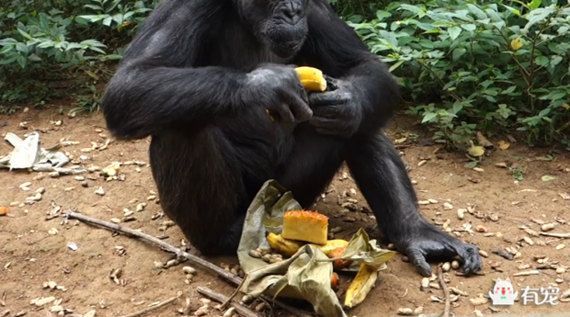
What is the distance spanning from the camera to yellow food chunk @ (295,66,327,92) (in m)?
4.49

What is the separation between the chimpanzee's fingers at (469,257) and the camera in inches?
191

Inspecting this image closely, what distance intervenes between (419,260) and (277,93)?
144cm

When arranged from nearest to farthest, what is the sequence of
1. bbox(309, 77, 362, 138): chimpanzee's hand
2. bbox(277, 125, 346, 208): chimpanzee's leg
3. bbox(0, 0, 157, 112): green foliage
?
1. bbox(309, 77, 362, 138): chimpanzee's hand
2. bbox(277, 125, 346, 208): chimpanzee's leg
3. bbox(0, 0, 157, 112): green foliage

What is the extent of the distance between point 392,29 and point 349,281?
279 cm

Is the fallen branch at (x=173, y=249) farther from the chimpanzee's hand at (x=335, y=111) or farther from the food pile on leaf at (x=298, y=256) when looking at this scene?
the chimpanzee's hand at (x=335, y=111)

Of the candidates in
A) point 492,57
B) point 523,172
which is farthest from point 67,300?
point 492,57

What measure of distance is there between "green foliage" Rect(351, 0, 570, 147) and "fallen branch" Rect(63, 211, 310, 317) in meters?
2.31

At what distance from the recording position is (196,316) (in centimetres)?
449

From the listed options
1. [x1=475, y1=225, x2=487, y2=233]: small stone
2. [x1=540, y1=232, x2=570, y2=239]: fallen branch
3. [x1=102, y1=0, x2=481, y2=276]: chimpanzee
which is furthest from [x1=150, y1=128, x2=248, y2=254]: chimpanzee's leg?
[x1=540, y1=232, x2=570, y2=239]: fallen branch

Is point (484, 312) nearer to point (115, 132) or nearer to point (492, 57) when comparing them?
point (115, 132)

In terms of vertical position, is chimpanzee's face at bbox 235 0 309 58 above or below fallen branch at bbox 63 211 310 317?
above

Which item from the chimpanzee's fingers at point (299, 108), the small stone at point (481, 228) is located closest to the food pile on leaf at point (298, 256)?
the chimpanzee's fingers at point (299, 108)

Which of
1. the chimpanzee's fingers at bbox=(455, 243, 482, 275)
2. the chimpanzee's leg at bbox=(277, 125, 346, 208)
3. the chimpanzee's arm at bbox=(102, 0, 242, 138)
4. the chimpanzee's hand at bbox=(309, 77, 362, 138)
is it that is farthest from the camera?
the chimpanzee's leg at bbox=(277, 125, 346, 208)

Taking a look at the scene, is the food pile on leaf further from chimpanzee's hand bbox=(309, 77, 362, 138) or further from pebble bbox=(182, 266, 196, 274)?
chimpanzee's hand bbox=(309, 77, 362, 138)
